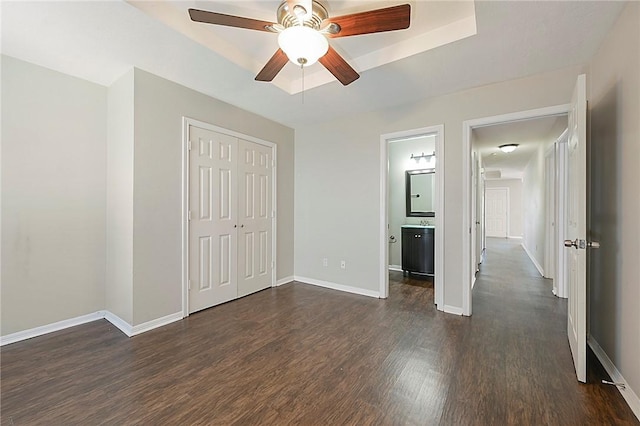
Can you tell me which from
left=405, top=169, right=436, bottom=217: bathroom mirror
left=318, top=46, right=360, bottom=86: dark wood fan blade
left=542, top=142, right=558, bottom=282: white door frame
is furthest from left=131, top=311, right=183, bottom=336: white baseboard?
left=542, top=142, right=558, bottom=282: white door frame

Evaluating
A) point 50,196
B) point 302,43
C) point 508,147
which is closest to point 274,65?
point 302,43

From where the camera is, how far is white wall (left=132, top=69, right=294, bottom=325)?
2.54 m

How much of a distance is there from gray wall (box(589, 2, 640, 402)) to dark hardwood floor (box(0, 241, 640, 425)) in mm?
321

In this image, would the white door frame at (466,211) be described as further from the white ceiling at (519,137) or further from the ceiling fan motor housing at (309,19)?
the ceiling fan motor housing at (309,19)

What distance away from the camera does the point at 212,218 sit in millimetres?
3186

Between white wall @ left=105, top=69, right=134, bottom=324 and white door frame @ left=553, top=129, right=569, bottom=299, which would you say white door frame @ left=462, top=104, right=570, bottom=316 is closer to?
white door frame @ left=553, top=129, right=569, bottom=299

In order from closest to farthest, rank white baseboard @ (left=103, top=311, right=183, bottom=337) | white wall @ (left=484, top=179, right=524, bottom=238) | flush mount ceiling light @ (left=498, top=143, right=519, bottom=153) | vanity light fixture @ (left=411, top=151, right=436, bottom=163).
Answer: white baseboard @ (left=103, top=311, right=183, bottom=337) < vanity light fixture @ (left=411, top=151, right=436, bottom=163) < flush mount ceiling light @ (left=498, top=143, right=519, bottom=153) < white wall @ (left=484, top=179, right=524, bottom=238)

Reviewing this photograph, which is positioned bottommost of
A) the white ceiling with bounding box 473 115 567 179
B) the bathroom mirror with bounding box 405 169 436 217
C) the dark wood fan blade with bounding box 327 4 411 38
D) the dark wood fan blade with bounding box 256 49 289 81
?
the bathroom mirror with bounding box 405 169 436 217

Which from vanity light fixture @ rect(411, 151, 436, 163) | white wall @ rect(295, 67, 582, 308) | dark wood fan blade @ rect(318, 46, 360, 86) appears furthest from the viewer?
vanity light fixture @ rect(411, 151, 436, 163)

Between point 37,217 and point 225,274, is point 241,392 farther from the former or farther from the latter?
point 37,217

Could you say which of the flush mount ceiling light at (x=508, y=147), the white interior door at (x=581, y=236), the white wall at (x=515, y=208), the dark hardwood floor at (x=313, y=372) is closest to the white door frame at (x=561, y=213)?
the dark hardwood floor at (x=313, y=372)

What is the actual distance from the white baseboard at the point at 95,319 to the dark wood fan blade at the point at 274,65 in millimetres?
2456

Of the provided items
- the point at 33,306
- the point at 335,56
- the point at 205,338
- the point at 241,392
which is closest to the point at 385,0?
the point at 335,56

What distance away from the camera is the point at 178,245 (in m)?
2.85
